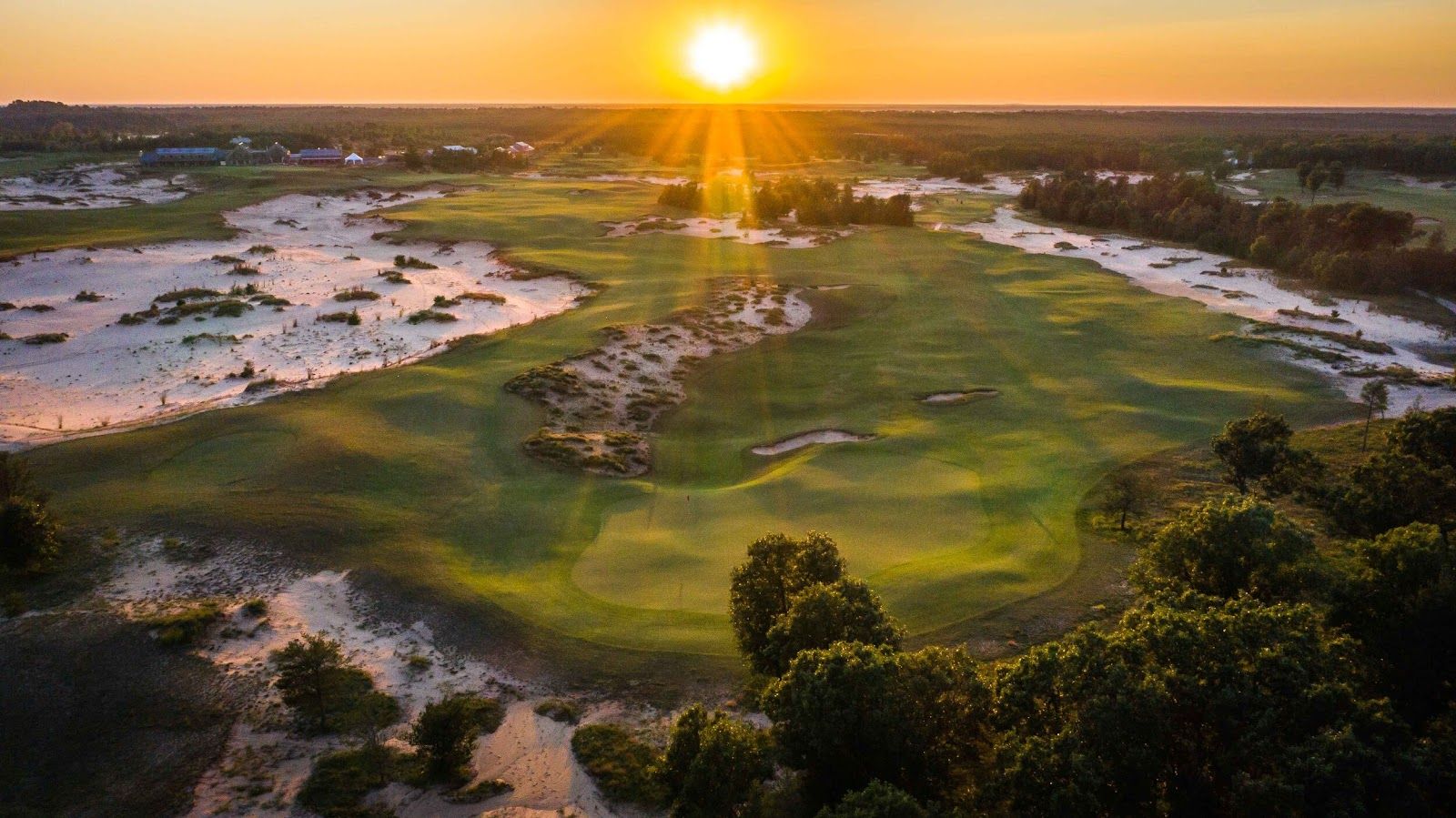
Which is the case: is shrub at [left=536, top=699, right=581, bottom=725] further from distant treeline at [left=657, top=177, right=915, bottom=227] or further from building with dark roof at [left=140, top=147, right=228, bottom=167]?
building with dark roof at [left=140, top=147, right=228, bottom=167]

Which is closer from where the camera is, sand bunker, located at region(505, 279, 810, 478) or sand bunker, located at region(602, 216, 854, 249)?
sand bunker, located at region(505, 279, 810, 478)

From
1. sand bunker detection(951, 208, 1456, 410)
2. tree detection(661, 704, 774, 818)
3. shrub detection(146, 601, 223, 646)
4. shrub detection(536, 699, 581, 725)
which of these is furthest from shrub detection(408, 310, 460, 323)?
sand bunker detection(951, 208, 1456, 410)

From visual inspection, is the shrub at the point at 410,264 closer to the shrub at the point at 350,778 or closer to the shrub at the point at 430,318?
the shrub at the point at 430,318

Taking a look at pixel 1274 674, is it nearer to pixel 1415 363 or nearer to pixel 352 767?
pixel 352 767

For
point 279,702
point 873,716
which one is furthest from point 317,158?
point 873,716

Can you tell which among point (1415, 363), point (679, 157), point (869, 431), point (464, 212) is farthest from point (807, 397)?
point (679, 157)

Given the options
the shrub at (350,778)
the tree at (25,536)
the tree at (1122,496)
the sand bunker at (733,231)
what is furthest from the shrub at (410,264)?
the shrub at (350,778)
